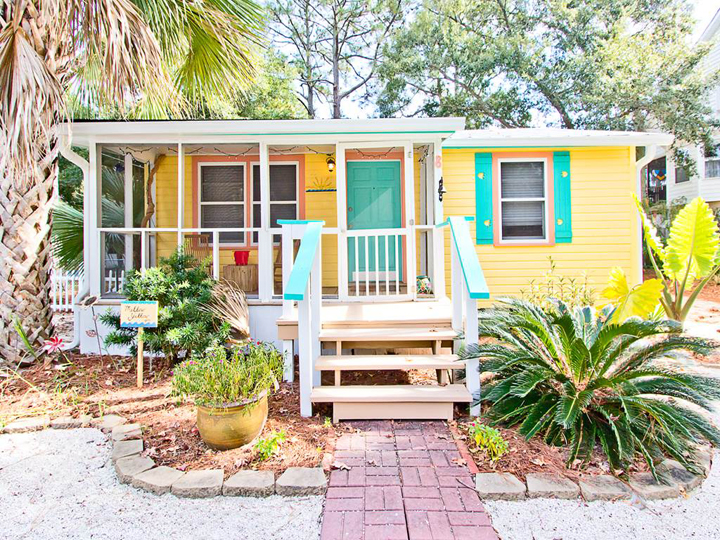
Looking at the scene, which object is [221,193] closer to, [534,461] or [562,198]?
[562,198]

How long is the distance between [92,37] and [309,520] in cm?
471

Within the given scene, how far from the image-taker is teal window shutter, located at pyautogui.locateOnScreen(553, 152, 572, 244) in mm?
6930

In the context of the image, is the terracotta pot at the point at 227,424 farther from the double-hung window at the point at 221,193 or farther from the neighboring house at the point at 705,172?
the neighboring house at the point at 705,172

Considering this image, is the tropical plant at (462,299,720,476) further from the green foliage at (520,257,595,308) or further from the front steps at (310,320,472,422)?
the green foliage at (520,257,595,308)

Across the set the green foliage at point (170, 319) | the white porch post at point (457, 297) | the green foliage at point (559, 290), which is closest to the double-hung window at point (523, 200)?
the green foliage at point (559, 290)

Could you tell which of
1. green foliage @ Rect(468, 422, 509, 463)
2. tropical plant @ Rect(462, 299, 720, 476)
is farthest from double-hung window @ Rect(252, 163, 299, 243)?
green foliage @ Rect(468, 422, 509, 463)

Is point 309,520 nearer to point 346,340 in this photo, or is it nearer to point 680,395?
point 346,340

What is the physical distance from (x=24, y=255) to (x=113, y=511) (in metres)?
3.37

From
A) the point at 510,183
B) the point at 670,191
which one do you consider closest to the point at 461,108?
the point at 670,191

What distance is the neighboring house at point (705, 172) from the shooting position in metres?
13.8

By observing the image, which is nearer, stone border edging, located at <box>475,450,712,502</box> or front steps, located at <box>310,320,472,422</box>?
stone border edging, located at <box>475,450,712,502</box>

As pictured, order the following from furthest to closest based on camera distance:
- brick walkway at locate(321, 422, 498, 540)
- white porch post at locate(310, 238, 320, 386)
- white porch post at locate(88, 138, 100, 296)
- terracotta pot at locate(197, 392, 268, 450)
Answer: white porch post at locate(88, 138, 100, 296) → white porch post at locate(310, 238, 320, 386) → terracotta pot at locate(197, 392, 268, 450) → brick walkway at locate(321, 422, 498, 540)

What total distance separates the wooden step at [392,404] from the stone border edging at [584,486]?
828mm

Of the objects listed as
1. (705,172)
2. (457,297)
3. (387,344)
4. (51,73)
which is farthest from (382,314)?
(705,172)
